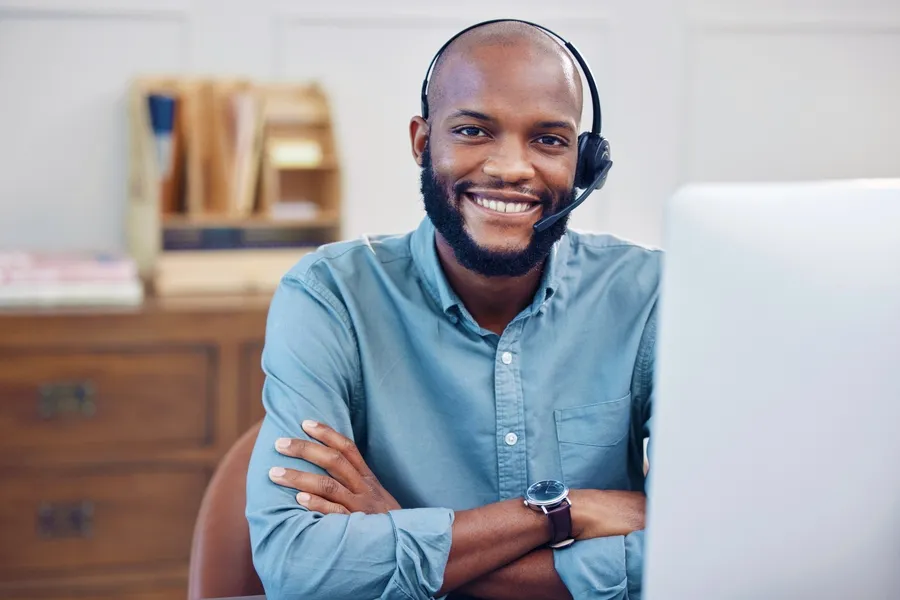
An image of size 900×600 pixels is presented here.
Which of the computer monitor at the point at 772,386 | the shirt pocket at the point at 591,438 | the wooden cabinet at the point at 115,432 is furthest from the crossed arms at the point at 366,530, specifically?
the wooden cabinet at the point at 115,432

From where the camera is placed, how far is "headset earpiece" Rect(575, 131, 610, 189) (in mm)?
1371

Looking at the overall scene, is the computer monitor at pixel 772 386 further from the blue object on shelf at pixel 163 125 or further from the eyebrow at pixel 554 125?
the blue object on shelf at pixel 163 125

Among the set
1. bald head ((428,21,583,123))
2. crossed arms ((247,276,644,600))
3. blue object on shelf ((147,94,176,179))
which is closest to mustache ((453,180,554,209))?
bald head ((428,21,583,123))

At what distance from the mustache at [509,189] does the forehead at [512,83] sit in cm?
Result: 9

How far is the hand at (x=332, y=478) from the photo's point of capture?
117 centimetres

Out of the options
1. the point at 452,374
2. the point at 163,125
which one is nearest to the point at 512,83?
the point at 452,374

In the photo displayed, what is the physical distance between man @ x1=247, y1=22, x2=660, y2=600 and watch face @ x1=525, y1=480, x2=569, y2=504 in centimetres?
2

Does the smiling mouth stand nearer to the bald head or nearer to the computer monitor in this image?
the bald head

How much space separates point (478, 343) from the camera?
1.35m

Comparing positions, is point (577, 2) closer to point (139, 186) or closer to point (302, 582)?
point (139, 186)

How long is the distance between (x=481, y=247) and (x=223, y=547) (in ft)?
1.60

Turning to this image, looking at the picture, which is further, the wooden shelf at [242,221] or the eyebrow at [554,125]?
the wooden shelf at [242,221]

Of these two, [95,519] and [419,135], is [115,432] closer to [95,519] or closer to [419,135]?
[95,519]

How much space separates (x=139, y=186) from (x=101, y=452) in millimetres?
640
